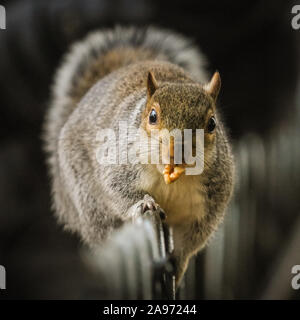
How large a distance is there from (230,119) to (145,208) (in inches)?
10.9

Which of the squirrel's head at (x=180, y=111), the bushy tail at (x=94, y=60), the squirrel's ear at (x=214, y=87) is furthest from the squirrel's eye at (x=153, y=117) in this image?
the bushy tail at (x=94, y=60)

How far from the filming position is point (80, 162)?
111cm

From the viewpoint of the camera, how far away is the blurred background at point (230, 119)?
1.01m

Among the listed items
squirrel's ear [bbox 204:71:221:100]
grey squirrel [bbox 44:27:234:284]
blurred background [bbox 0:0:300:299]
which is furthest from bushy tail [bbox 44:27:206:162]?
squirrel's ear [bbox 204:71:221:100]

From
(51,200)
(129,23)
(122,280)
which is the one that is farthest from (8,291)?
(129,23)

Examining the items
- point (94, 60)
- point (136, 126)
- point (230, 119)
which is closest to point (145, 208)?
point (136, 126)

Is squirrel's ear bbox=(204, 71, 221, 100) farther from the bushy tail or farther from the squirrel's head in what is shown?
the bushy tail

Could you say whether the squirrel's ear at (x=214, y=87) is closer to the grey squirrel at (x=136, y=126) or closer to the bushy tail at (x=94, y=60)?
the grey squirrel at (x=136, y=126)

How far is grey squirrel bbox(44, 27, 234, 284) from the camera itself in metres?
0.80

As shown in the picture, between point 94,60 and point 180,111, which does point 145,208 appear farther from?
point 94,60

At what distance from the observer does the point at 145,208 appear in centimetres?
80

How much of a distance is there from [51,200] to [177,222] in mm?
466

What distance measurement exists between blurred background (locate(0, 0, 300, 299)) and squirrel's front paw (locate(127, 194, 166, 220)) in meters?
0.22
